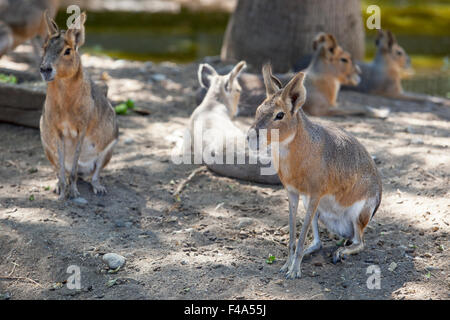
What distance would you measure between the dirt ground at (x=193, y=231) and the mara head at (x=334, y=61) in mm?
1180

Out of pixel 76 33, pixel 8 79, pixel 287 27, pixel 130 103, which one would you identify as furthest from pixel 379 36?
pixel 76 33

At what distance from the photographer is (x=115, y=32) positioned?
11.2 m

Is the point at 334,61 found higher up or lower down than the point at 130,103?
higher up

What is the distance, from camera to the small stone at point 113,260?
3734mm

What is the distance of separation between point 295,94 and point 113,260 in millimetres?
1470

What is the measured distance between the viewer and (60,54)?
437cm

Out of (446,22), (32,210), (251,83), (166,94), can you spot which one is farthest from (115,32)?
(32,210)

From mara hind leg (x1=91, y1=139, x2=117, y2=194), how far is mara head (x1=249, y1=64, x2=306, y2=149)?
190 cm

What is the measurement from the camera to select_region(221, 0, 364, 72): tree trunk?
25.1 feet

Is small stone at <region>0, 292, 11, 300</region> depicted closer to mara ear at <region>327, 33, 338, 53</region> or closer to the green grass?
mara ear at <region>327, 33, 338, 53</region>

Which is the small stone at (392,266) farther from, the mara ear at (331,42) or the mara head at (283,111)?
the mara ear at (331,42)

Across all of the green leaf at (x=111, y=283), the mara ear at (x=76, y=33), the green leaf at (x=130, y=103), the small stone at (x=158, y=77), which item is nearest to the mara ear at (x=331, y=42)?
the small stone at (x=158, y=77)

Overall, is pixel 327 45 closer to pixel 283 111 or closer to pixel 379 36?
pixel 379 36

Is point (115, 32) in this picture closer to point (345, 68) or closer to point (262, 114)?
point (345, 68)
